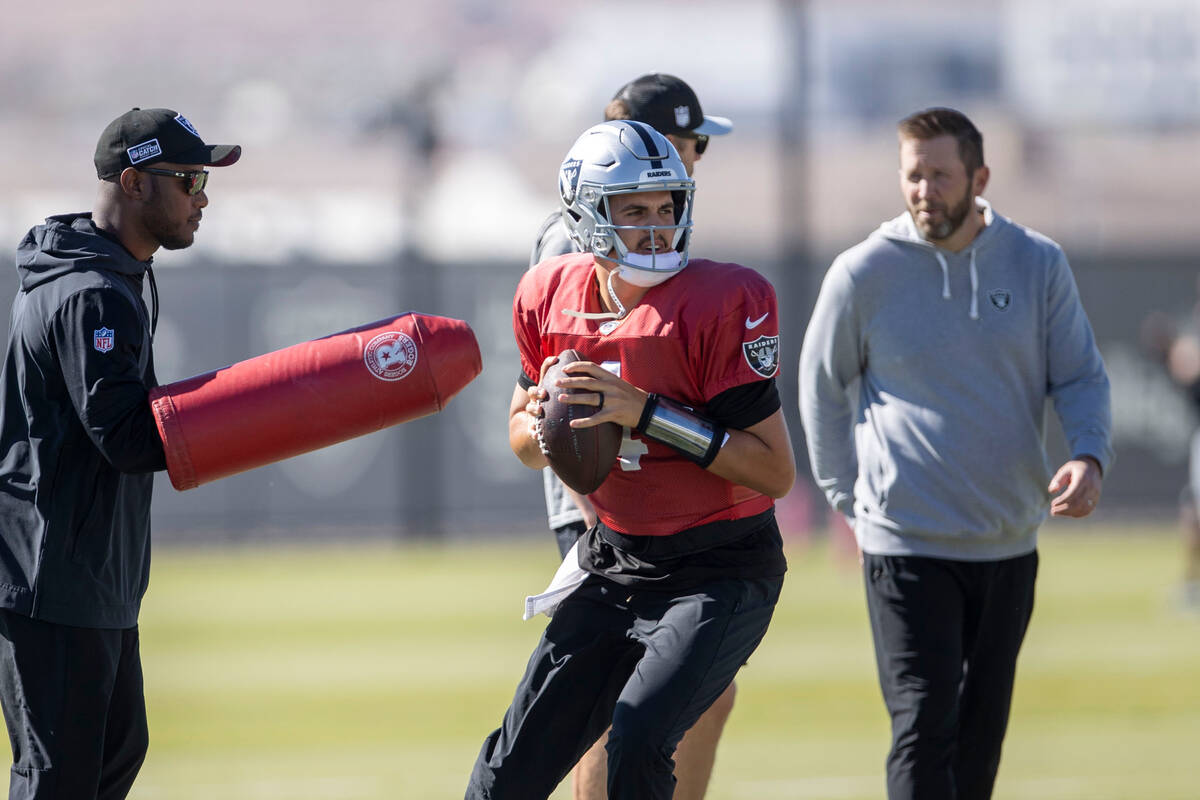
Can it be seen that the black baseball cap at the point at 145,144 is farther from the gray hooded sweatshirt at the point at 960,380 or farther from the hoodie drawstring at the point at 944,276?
the hoodie drawstring at the point at 944,276

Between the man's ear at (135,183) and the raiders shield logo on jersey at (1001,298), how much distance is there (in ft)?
8.89

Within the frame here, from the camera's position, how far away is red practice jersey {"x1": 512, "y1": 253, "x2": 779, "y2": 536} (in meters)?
4.56

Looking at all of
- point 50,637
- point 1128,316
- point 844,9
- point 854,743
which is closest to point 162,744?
point 854,743

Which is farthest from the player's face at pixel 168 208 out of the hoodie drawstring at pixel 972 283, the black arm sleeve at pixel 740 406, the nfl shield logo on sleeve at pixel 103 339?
the hoodie drawstring at pixel 972 283

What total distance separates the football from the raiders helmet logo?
51 cm

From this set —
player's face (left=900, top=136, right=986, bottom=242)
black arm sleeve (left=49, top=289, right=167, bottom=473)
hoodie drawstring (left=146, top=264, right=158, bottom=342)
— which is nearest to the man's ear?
hoodie drawstring (left=146, top=264, right=158, bottom=342)

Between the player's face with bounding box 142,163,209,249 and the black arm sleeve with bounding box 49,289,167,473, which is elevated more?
the player's face with bounding box 142,163,209,249

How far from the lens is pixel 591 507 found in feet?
17.1

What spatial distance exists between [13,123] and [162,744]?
29968 millimetres

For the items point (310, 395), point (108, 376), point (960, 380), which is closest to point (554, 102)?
point (960, 380)

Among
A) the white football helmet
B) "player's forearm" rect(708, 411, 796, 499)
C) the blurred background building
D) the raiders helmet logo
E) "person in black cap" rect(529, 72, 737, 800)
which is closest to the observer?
"player's forearm" rect(708, 411, 796, 499)

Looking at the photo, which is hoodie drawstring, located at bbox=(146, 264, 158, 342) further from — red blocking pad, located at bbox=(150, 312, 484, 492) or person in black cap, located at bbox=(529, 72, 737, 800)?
person in black cap, located at bbox=(529, 72, 737, 800)

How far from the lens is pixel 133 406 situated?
4465 mm

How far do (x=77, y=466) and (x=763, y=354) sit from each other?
74.8 inches
